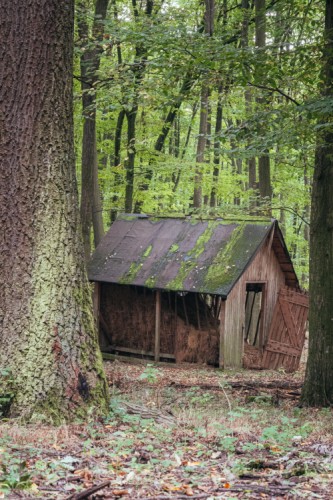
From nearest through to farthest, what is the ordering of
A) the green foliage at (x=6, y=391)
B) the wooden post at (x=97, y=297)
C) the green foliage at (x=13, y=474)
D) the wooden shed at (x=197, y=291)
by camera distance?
1. the green foliage at (x=13, y=474)
2. the green foliage at (x=6, y=391)
3. the wooden shed at (x=197, y=291)
4. the wooden post at (x=97, y=297)

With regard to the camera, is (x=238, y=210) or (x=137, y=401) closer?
(x=137, y=401)

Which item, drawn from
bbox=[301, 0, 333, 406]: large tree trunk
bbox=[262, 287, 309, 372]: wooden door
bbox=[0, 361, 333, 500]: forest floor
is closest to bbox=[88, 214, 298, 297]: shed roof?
bbox=[262, 287, 309, 372]: wooden door

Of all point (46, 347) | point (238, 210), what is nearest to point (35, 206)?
point (46, 347)

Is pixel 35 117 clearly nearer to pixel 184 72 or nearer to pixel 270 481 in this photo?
pixel 184 72

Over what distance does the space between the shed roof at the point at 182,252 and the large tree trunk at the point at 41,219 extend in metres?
9.12

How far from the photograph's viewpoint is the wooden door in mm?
18297

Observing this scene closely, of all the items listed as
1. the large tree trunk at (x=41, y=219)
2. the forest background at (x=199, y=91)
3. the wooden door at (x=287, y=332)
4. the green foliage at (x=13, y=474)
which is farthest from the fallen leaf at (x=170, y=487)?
the wooden door at (x=287, y=332)

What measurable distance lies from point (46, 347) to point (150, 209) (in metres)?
19.9

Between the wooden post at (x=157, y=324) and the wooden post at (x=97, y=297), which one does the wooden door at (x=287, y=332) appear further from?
the wooden post at (x=97, y=297)

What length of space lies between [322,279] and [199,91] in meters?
4.23

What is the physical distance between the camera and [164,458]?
554 cm

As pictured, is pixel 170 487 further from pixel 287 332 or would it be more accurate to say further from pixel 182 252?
pixel 287 332

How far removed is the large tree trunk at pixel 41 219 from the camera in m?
6.92

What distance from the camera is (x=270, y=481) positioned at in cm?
489
